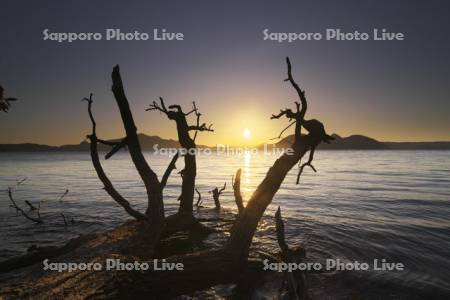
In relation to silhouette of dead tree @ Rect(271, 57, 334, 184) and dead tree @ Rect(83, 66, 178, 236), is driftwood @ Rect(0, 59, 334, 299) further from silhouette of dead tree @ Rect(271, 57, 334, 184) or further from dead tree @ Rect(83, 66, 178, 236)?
dead tree @ Rect(83, 66, 178, 236)

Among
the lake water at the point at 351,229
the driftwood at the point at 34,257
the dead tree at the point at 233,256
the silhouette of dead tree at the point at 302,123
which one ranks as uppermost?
the silhouette of dead tree at the point at 302,123

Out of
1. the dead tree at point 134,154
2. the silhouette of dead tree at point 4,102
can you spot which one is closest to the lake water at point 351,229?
the dead tree at point 134,154

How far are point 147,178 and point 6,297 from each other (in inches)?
245

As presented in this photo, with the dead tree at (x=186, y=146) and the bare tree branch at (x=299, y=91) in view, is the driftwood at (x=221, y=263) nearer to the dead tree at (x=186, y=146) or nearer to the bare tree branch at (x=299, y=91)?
the bare tree branch at (x=299, y=91)

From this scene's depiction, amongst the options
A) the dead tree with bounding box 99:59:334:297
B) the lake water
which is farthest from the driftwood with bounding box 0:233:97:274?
the dead tree with bounding box 99:59:334:297

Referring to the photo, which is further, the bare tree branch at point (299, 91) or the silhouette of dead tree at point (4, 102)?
the bare tree branch at point (299, 91)

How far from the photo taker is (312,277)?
12.2 meters

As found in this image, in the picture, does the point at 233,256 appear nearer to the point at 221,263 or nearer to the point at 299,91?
the point at 221,263

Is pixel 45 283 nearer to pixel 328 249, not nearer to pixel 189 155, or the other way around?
pixel 189 155

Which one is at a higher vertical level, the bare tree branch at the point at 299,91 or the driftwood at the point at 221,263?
the bare tree branch at the point at 299,91

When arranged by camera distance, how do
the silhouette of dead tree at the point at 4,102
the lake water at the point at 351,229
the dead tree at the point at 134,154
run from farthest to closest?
the lake water at the point at 351,229
the dead tree at the point at 134,154
the silhouette of dead tree at the point at 4,102

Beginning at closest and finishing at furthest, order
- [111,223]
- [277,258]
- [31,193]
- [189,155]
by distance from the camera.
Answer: [277,258]
[189,155]
[111,223]
[31,193]

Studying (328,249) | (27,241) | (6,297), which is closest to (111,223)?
(27,241)

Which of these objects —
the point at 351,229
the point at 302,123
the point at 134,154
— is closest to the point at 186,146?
the point at 134,154
